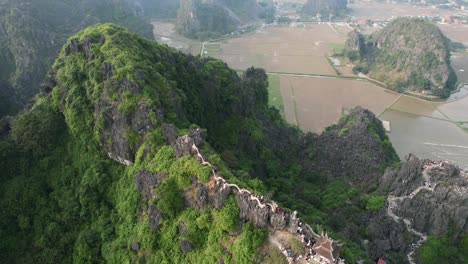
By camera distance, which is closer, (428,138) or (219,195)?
(219,195)

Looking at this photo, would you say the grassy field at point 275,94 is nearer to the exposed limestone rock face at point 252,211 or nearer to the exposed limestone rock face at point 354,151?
the exposed limestone rock face at point 354,151

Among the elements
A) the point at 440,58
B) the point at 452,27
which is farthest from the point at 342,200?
the point at 452,27

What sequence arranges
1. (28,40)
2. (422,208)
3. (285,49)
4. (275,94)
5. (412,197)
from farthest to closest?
(285,49), (275,94), (28,40), (412,197), (422,208)


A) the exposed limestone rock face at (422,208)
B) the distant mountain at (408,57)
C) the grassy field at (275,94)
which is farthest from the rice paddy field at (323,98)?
the exposed limestone rock face at (422,208)

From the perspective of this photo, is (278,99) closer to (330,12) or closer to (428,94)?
(428,94)

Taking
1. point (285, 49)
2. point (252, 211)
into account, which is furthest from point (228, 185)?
point (285, 49)

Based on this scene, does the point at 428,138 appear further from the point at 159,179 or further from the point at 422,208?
the point at 159,179
